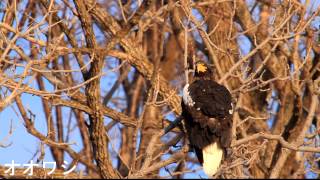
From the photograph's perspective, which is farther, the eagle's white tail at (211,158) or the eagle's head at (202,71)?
the eagle's head at (202,71)

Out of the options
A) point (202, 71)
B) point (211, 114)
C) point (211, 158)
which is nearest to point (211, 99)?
point (211, 114)

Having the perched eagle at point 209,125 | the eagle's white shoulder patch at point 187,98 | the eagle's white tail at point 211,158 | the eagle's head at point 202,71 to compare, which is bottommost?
the eagle's white tail at point 211,158

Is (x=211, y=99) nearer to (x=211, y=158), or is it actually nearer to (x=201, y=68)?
(x=211, y=158)

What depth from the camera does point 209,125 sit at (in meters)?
5.60

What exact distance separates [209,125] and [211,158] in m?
0.23

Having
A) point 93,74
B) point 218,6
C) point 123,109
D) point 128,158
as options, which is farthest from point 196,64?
point 123,109

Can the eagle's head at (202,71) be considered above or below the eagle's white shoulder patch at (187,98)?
above

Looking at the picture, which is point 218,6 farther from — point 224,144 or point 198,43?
point 224,144

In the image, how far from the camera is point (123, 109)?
41.3 ft

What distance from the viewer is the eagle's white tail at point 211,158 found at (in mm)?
5582

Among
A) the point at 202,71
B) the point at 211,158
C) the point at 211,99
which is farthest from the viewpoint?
the point at 202,71

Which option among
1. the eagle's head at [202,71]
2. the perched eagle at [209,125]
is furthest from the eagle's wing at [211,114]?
the eagle's head at [202,71]

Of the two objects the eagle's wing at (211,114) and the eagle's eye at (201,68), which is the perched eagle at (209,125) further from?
the eagle's eye at (201,68)

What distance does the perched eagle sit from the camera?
5.57m
